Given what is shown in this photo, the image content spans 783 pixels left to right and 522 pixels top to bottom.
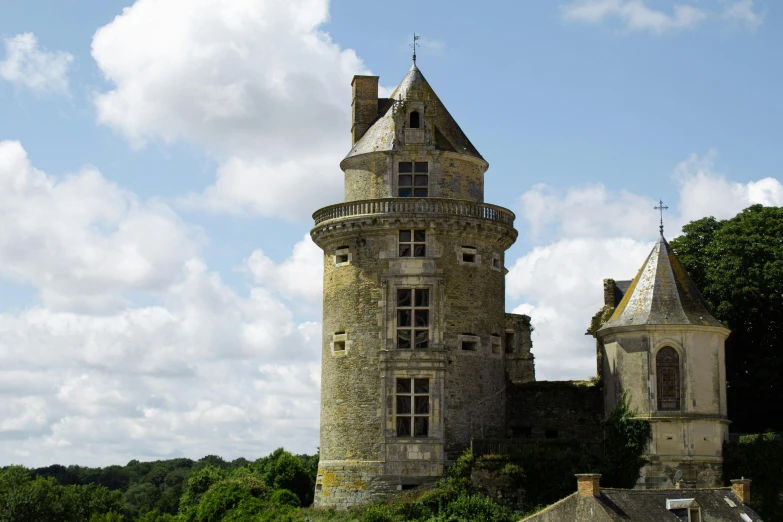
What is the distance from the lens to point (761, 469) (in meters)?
38.1

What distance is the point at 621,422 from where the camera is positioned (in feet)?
127

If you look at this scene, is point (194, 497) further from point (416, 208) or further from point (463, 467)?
point (416, 208)

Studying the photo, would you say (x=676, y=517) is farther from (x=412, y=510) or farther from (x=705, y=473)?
(x=412, y=510)

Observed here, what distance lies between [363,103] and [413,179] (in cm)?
403

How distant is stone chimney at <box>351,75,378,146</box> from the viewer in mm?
43344

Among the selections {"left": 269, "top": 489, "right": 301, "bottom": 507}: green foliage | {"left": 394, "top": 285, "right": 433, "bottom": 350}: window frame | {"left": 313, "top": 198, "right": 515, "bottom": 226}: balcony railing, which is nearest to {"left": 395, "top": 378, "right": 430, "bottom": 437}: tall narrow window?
{"left": 394, "top": 285, "right": 433, "bottom": 350}: window frame

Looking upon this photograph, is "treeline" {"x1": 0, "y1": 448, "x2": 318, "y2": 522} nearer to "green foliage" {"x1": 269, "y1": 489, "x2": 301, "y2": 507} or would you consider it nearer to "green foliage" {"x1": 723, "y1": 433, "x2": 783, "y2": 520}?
"green foliage" {"x1": 269, "y1": 489, "x2": 301, "y2": 507}


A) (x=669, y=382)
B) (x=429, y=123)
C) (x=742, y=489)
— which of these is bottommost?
(x=742, y=489)

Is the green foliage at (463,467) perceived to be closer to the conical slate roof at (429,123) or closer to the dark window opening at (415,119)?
the conical slate roof at (429,123)

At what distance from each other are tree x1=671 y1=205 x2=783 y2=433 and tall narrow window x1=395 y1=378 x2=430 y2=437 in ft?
38.0

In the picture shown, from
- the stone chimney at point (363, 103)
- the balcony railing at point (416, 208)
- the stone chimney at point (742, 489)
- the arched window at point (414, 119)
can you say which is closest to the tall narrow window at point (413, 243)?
the balcony railing at point (416, 208)

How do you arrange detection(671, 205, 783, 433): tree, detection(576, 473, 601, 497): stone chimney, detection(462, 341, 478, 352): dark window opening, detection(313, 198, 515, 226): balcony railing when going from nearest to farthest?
detection(576, 473, 601, 497): stone chimney → detection(462, 341, 478, 352): dark window opening → detection(313, 198, 515, 226): balcony railing → detection(671, 205, 783, 433): tree

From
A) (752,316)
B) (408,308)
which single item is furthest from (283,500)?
(752,316)

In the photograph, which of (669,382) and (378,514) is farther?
(669,382)
